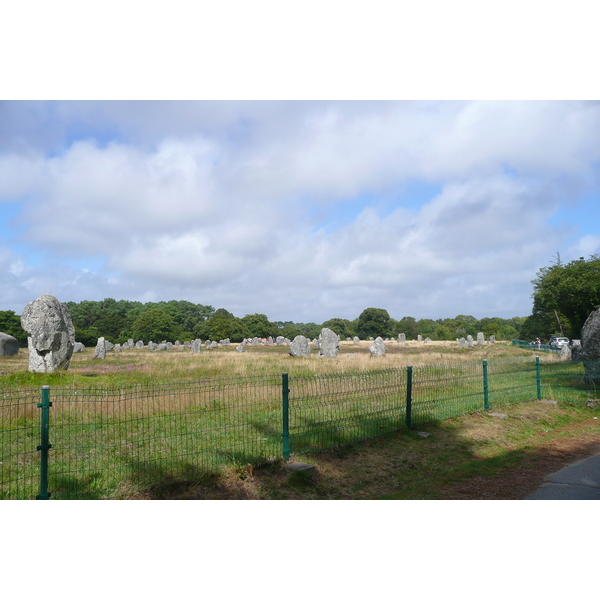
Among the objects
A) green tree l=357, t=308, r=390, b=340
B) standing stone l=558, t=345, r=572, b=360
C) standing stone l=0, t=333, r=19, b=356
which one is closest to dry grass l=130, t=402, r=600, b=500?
standing stone l=558, t=345, r=572, b=360

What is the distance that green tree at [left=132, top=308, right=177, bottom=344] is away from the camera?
7644 cm

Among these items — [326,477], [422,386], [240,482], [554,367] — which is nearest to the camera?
[240,482]

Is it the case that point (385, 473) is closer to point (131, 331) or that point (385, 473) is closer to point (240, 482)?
point (240, 482)

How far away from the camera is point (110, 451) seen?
7457 millimetres

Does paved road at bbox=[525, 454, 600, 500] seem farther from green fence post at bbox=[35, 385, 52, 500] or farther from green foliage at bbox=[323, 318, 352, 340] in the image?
green foliage at bbox=[323, 318, 352, 340]

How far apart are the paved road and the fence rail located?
306cm

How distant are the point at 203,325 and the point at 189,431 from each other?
81841mm

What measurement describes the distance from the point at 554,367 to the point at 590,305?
10127 millimetres

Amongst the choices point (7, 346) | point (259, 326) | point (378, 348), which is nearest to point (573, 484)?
point (378, 348)

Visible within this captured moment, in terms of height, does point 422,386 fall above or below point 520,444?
above

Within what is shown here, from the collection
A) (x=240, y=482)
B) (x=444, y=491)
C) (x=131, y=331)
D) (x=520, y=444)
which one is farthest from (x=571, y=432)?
(x=131, y=331)

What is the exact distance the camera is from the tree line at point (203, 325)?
76.8 metres

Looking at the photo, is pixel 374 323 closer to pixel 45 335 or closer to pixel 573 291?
pixel 573 291

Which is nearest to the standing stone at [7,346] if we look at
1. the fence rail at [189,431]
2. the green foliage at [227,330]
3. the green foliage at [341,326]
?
the fence rail at [189,431]
